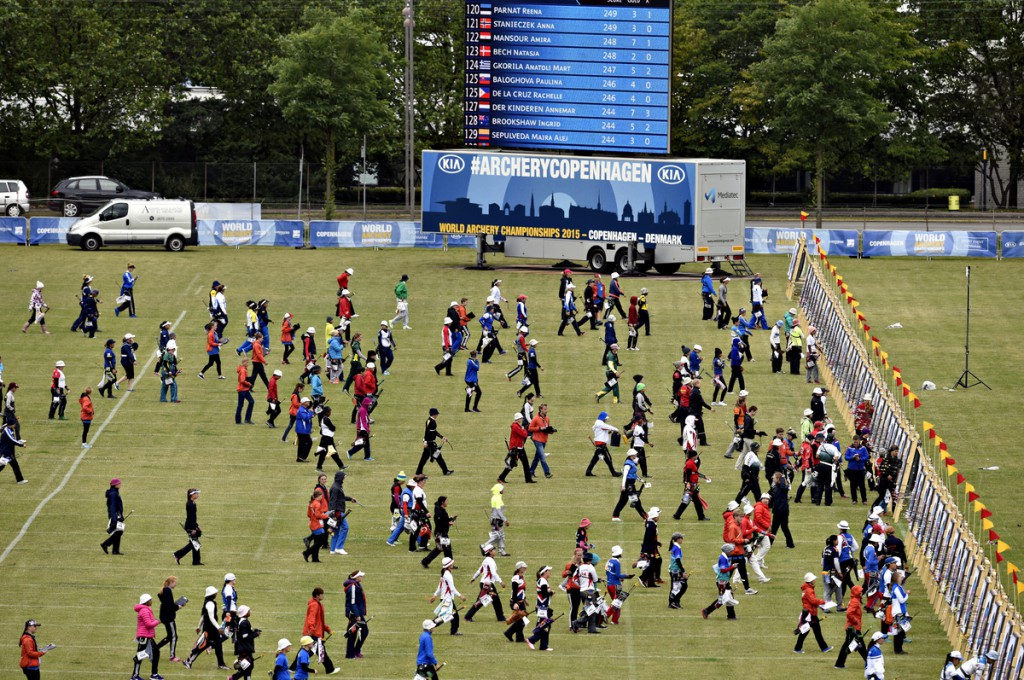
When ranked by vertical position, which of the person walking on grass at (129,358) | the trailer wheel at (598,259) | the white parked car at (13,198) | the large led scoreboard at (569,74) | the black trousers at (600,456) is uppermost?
the large led scoreboard at (569,74)

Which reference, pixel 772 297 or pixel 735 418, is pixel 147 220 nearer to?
pixel 772 297

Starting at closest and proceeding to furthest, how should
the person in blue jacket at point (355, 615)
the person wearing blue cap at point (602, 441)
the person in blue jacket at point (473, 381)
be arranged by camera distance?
the person in blue jacket at point (355, 615) < the person wearing blue cap at point (602, 441) < the person in blue jacket at point (473, 381)

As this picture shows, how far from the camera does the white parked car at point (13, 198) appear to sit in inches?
2756

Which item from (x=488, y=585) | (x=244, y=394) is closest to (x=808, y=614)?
(x=488, y=585)

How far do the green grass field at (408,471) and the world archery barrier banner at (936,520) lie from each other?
2.41ft

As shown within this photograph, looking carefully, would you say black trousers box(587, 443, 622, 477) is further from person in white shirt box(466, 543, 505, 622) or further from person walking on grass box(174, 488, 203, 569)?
person walking on grass box(174, 488, 203, 569)

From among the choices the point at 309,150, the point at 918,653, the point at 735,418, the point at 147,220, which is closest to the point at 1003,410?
the point at 735,418

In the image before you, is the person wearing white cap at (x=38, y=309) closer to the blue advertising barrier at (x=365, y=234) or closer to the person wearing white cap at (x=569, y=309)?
the person wearing white cap at (x=569, y=309)

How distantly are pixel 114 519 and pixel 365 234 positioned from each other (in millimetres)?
33223

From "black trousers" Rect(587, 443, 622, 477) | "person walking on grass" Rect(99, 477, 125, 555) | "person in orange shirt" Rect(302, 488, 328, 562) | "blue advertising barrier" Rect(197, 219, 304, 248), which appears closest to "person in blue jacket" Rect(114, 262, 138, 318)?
"blue advertising barrier" Rect(197, 219, 304, 248)

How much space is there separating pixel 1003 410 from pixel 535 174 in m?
19.0

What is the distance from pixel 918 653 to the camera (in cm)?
2709

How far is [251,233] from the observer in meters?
62.8

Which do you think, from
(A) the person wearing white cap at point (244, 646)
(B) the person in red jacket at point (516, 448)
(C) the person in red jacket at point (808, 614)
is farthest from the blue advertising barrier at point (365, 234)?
(A) the person wearing white cap at point (244, 646)
